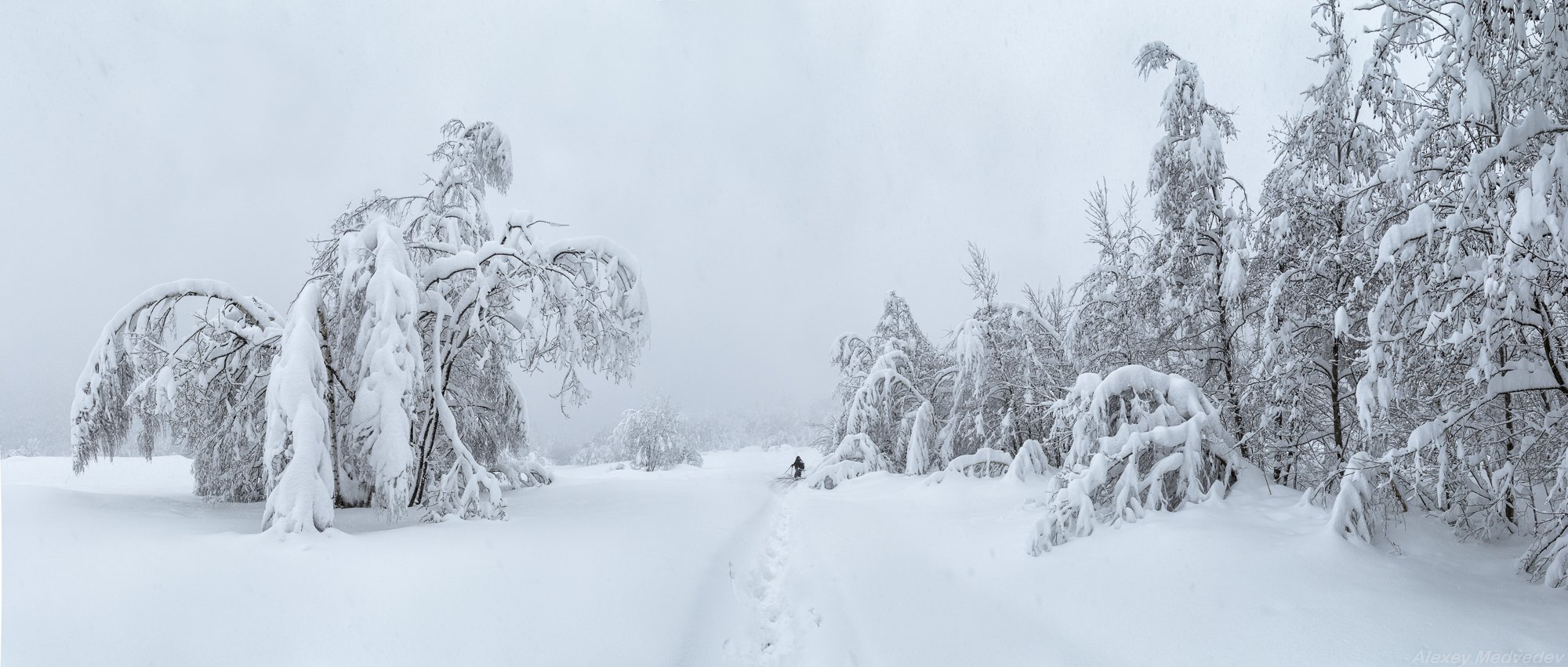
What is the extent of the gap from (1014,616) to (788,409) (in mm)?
169206

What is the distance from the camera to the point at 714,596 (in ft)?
20.1

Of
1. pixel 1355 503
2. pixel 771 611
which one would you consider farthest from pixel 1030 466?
pixel 771 611

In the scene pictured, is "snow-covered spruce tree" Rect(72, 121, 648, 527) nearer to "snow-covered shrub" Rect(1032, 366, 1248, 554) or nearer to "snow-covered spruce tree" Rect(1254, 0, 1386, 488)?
"snow-covered shrub" Rect(1032, 366, 1248, 554)

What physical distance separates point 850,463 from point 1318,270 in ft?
45.8

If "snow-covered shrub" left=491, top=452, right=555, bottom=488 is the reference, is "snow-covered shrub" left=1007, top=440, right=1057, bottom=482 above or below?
above

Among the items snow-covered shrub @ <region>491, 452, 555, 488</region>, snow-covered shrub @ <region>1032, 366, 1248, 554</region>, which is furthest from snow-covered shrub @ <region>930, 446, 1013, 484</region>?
snow-covered shrub @ <region>491, 452, 555, 488</region>

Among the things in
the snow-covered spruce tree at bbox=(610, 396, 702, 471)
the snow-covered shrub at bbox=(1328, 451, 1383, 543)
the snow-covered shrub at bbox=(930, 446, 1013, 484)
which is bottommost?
the snow-covered spruce tree at bbox=(610, 396, 702, 471)

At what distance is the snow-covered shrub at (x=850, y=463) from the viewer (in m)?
18.9

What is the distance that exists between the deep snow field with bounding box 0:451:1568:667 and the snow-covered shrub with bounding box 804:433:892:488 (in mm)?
11565

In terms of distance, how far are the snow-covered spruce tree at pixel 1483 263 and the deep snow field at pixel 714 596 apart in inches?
34.3

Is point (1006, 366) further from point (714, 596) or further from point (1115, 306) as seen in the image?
point (714, 596)

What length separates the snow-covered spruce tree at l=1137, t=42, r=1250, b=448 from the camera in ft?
26.7

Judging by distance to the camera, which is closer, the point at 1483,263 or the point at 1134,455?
the point at 1483,263

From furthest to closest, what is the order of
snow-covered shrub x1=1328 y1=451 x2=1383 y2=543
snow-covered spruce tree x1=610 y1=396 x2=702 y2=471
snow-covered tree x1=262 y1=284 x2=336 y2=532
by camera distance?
snow-covered spruce tree x1=610 y1=396 x2=702 y2=471 → snow-covered tree x1=262 y1=284 x2=336 y2=532 → snow-covered shrub x1=1328 y1=451 x2=1383 y2=543
